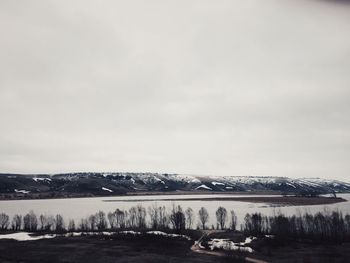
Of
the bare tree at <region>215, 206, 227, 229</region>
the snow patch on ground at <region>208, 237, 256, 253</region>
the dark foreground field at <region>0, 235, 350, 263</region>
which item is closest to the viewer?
the dark foreground field at <region>0, 235, 350, 263</region>

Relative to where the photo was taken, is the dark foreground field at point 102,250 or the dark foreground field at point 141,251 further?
the dark foreground field at point 102,250

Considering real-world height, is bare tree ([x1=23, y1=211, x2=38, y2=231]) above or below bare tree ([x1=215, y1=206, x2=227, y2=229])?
below

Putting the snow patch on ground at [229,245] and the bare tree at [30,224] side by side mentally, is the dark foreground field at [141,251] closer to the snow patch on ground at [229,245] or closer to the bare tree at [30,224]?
the snow patch on ground at [229,245]

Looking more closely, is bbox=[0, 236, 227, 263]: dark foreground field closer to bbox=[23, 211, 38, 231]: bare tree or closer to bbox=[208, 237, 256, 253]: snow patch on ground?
bbox=[208, 237, 256, 253]: snow patch on ground

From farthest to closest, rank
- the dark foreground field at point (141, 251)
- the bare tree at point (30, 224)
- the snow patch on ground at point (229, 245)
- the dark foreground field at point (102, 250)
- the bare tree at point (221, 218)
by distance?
the bare tree at point (221, 218)
the bare tree at point (30, 224)
the snow patch on ground at point (229, 245)
the dark foreground field at point (102, 250)
the dark foreground field at point (141, 251)

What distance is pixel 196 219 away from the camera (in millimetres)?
119000

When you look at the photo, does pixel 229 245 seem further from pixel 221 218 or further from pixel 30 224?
pixel 30 224

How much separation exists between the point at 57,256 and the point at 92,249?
24.8ft

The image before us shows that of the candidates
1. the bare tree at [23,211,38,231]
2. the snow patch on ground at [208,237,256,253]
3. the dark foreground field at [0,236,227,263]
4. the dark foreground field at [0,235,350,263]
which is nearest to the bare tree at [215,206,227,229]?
the snow patch on ground at [208,237,256,253]

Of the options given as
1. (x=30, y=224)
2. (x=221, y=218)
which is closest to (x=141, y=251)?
(x=221, y=218)

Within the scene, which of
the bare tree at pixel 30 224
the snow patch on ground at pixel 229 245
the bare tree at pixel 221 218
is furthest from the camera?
the bare tree at pixel 221 218

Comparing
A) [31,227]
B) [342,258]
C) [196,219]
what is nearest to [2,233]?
[31,227]

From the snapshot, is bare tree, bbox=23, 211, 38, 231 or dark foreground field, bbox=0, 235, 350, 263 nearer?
dark foreground field, bbox=0, 235, 350, 263

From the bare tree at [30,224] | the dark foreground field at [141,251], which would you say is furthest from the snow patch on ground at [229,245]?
the bare tree at [30,224]
